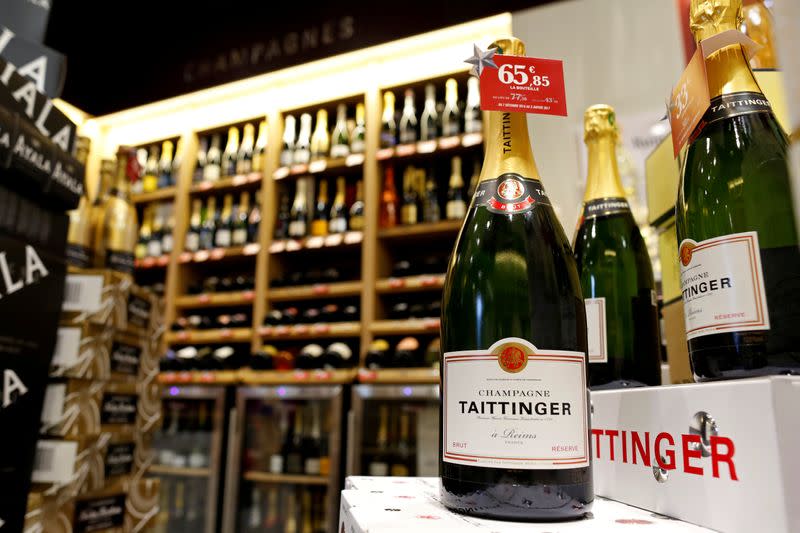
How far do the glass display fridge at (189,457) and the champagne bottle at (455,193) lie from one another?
1.32m

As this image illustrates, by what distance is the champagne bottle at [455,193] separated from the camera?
257 cm

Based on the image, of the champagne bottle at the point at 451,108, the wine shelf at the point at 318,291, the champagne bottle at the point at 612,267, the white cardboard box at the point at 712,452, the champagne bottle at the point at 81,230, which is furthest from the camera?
the champagne bottle at the point at 451,108

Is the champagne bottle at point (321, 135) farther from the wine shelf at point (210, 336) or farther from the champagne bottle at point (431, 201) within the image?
the wine shelf at point (210, 336)

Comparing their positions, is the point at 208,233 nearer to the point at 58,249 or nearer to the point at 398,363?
the point at 398,363

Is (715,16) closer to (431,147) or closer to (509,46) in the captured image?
(509,46)

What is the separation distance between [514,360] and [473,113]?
7.64 ft

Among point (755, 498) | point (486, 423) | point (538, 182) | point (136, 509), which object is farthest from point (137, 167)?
point (755, 498)

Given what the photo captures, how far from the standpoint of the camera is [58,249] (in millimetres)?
1055

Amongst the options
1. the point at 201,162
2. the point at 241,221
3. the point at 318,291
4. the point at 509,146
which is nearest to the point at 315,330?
the point at 318,291

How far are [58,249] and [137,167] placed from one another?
0.54 metres

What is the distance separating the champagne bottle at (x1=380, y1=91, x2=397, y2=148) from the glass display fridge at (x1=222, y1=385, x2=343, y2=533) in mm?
1244

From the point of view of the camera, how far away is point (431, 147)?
2.63 m

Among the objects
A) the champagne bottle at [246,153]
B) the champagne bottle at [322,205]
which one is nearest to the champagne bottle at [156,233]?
the champagne bottle at [246,153]

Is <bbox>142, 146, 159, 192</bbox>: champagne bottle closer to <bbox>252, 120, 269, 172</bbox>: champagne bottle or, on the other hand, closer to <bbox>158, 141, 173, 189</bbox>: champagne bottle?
<bbox>158, 141, 173, 189</bbox>: champagne bottle
